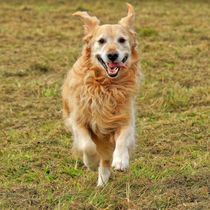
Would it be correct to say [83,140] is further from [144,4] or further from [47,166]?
[144,4]

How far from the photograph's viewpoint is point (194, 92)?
10391 mm

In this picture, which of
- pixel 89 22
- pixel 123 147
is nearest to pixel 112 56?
pixel 89 22

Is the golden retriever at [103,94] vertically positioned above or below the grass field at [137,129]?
above

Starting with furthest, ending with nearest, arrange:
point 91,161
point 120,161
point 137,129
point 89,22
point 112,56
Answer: point 137,129, point 89,22, point 91,161, point 112,56, point 120,161

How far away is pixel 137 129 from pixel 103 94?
2.16m

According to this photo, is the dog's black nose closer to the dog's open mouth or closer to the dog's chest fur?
the dog's open mouth

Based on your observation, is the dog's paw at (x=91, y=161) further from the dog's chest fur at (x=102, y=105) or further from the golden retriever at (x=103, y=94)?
the dog's chest fur at (x=102, y=105)

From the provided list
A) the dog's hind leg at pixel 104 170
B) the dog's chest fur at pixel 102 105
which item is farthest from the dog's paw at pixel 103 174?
the dog's chest fur at pixel 102 105

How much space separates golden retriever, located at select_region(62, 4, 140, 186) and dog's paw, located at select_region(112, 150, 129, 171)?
245 mm

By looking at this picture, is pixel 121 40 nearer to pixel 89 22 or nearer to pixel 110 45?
pixel 110 45

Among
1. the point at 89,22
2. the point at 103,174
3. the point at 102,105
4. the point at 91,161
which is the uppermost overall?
the point at 89,22

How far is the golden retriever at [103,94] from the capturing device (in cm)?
645

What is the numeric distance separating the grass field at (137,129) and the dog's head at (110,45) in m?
1.03

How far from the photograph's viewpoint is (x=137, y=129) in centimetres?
865
